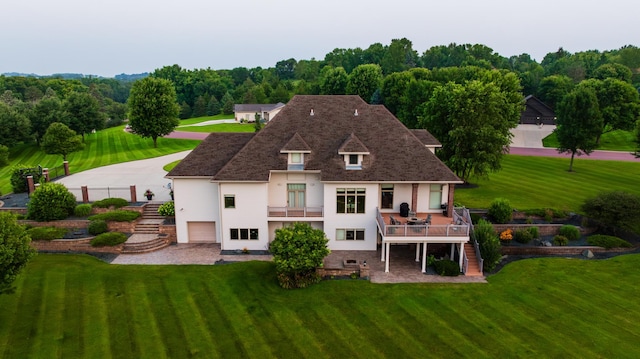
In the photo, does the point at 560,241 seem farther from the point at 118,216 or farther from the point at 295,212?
the point at 118,216

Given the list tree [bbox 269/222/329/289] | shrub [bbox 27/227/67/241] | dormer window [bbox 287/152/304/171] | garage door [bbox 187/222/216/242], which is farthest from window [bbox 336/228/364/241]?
shrub [bbox 27/227/67/241]

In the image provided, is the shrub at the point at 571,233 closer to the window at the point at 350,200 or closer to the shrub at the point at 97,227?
the window at the point at 350,200

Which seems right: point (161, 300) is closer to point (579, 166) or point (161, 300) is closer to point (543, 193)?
point (543, 193)

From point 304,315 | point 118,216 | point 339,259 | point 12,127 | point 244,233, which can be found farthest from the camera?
point 12,127

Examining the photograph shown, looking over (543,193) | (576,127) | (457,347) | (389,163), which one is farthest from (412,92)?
(457,347)

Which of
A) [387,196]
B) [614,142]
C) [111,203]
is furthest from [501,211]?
[614,142]
